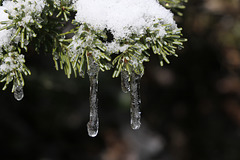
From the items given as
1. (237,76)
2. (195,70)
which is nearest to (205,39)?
(195,70)

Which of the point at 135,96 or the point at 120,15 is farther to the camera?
the point at 135,96

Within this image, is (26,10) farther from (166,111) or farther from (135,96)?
(166,111)

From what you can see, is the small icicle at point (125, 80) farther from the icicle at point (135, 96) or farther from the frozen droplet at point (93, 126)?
the frozen droplet at point (93, 126)

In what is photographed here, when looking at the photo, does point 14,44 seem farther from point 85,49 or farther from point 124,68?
point 124,68

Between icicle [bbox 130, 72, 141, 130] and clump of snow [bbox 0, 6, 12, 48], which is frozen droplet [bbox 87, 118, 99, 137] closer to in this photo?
icicle [bbox 130, 72, 141, 130]

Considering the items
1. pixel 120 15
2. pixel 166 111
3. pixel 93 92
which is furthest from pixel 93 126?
pixel 166 111

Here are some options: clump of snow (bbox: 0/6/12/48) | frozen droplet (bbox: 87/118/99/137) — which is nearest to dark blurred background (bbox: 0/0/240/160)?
frozen droplet (bbox: 87/118/99/137)

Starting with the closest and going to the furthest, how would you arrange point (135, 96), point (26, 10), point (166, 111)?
point (26, 10), point (135, 96), point (166, 111)
